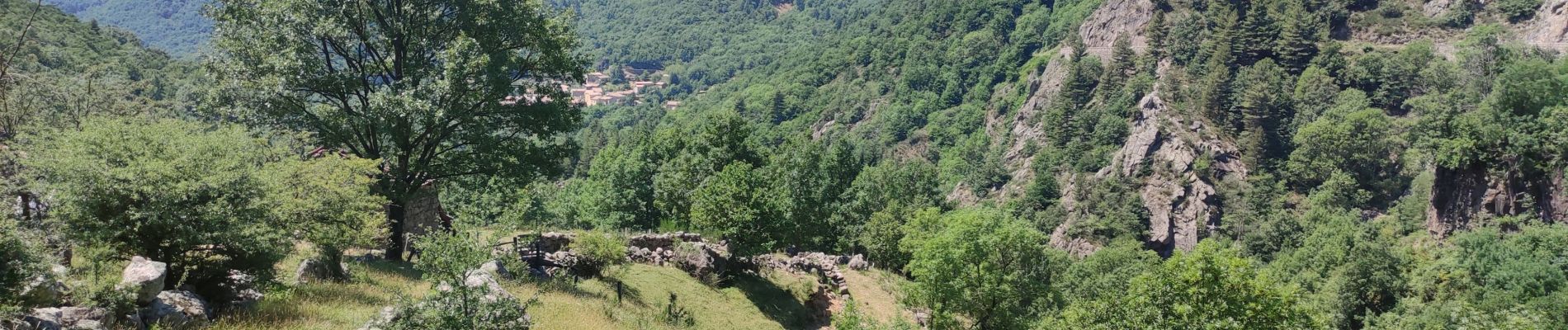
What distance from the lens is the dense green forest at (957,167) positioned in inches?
537

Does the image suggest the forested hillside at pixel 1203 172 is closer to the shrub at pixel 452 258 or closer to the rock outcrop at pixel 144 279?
the shrub at pixel 452 258

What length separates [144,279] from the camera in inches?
415

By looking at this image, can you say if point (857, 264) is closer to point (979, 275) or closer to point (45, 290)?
point (979, 275)

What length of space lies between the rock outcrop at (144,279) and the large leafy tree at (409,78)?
7.96 meters

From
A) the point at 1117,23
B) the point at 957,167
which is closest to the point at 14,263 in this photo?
the point at 957,167

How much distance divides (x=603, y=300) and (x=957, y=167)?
328 ft

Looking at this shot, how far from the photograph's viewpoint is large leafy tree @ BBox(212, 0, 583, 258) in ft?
64.0

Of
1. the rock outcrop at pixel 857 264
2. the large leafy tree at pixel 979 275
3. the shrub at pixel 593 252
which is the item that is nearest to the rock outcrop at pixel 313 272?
the shrub at pixel 593 252

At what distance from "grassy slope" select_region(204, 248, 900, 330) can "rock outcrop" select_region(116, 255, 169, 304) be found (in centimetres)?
96

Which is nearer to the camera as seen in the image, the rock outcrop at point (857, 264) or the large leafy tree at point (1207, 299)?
the large leafy tree at point (1207, 299)

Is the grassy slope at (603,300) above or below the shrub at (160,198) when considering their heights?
below

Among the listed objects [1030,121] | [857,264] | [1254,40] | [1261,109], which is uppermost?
[1254,40]

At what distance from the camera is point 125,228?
454 inches

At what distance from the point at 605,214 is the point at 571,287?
29648mm
